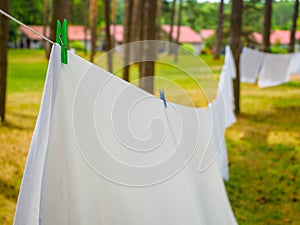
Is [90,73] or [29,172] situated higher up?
[90,73]

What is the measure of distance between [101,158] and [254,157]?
5.29 meters

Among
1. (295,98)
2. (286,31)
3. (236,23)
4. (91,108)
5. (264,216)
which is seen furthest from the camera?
(286,31)

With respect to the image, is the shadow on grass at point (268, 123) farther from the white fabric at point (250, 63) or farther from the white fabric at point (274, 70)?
the white fabric at point (274, 70)

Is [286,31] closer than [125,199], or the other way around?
[125,199]

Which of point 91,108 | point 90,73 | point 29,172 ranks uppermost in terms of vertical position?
point 90,73

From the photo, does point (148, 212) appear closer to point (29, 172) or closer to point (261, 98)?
point (29, 172)

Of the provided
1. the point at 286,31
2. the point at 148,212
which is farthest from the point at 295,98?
the point at 286,31

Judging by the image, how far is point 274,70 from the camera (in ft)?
48.3

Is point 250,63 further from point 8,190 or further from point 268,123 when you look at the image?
point 8,190

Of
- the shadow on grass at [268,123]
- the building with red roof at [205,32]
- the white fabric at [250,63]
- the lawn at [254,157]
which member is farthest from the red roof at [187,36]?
the shadow on grass at [268,123]

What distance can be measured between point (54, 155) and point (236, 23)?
9.22m

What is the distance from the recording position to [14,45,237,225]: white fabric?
6.61 feet

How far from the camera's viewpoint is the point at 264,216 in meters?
4.89

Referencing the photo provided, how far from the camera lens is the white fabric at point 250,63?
13.4 m
